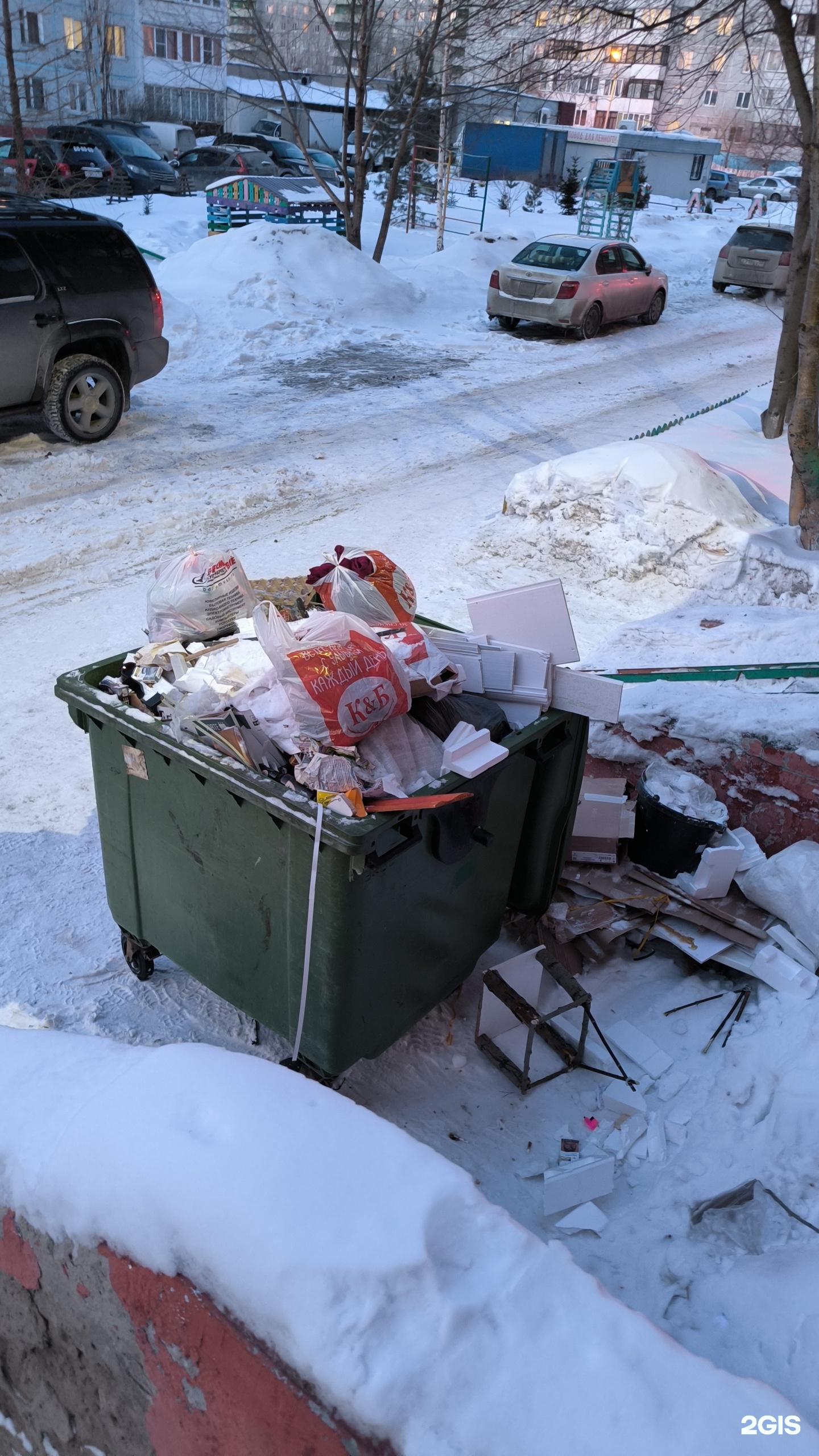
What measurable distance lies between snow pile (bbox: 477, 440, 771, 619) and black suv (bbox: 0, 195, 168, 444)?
4.08 m

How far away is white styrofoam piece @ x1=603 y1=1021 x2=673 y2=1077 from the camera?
382 cm

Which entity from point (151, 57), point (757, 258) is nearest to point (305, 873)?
point (757, 258)

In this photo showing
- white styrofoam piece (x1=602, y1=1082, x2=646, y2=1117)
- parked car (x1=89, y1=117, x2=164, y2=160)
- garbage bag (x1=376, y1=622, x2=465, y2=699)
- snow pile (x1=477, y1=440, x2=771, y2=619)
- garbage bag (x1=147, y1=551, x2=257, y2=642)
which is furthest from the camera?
parked car (x1=89, y1=117, x2=164, y2=160)

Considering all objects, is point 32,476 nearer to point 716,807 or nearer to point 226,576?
point 226,576

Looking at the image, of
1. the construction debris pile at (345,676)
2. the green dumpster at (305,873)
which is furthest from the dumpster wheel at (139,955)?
the construction debris pile at (345,676)

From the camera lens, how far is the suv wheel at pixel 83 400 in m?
9.17

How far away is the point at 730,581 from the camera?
25.0 feet

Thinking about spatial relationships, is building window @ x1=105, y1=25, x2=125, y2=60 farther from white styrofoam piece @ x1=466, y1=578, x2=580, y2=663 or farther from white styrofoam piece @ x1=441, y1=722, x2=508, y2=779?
white styrofoam piece @ x1=441, y1=722, x2=508, y2=779

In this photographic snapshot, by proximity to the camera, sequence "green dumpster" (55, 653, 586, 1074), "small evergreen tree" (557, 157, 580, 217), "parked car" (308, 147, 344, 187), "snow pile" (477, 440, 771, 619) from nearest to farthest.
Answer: "green dumpster" (55, 653, 586, 1074) < "snow pile" (477, 440, 771, 619) < "parked car" (308, 147, 344, 187) < "small evergreen tree" (557, 157, 580, 217)

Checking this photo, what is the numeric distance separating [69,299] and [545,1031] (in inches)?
316

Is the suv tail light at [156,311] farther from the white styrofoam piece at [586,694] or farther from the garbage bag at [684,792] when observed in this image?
the white styrofoam piece at [586,694]

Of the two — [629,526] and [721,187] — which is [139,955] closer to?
[629,526]

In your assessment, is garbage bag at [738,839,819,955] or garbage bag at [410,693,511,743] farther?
garbage bag at [738,839,819,955]

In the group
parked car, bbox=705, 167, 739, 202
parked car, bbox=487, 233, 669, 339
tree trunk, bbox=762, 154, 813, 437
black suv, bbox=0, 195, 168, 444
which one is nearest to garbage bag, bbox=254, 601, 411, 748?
black suv, bbox=0, 195, 168, 444
